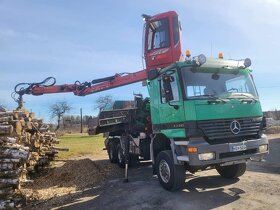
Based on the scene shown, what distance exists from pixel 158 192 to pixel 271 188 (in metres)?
2.82

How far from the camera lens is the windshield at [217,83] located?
8078 mm

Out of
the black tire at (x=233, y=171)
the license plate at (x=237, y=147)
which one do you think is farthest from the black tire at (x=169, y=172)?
the black tire at (x=233, y=171)

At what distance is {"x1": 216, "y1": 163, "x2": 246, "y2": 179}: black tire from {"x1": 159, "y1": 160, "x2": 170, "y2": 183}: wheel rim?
66.8 inches

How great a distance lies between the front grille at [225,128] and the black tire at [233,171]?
4.81ft

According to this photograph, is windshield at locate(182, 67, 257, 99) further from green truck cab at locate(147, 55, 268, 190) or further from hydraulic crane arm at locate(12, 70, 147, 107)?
hydraulic crane arm at locate(12, 70, 147, 107)

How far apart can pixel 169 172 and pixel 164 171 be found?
37 centimetres

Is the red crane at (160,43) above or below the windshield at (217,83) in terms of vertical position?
above

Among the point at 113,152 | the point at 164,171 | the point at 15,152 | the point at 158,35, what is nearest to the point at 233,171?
the point at 164,171

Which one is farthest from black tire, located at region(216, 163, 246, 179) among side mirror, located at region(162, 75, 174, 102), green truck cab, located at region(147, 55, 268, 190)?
side mirror, located at region(162, 75, 174, 102)

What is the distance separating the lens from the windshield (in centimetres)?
808

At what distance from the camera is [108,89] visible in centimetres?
1503

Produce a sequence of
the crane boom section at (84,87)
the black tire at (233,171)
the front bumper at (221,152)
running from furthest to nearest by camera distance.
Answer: the crane boom section at (84,87), the black tire at (233,171), the front bumper at (221,152)

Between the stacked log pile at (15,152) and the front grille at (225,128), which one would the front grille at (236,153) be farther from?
the stacked log pile at (15,152)

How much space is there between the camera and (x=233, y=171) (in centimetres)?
948
